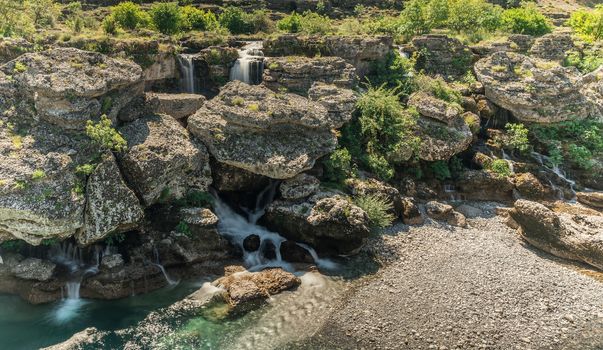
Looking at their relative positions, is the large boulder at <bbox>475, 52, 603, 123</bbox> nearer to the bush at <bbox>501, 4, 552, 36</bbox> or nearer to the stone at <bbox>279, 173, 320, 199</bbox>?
the bush at <bbox>501, 4, 552, 36</bbox>

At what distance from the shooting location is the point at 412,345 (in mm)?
14125

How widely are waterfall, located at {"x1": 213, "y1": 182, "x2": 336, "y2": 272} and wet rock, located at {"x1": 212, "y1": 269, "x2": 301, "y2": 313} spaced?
112cm

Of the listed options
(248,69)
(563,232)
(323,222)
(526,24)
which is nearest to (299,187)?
(323,222)

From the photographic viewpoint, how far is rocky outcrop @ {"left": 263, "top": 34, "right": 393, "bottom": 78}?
87.6ft

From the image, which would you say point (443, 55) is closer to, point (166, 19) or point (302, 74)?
point (302, 74)

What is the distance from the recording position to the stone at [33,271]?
16.0 meters

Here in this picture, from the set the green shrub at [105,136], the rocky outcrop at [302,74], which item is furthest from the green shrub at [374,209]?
the green shrub at [105,136]

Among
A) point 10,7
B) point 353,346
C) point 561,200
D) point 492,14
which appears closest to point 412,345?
point 353,346

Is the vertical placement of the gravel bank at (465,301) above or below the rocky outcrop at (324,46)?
below

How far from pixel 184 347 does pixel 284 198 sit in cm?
803

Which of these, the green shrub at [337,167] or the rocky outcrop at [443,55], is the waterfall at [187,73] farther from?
the rocky outcrop at [443,55]

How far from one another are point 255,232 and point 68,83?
10.2m

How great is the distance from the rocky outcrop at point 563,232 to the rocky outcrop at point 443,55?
13.1m

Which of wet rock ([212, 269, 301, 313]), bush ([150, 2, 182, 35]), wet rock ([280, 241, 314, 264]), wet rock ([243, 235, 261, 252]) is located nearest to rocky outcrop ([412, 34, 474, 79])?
bush ([150, 2, 182, 35])
